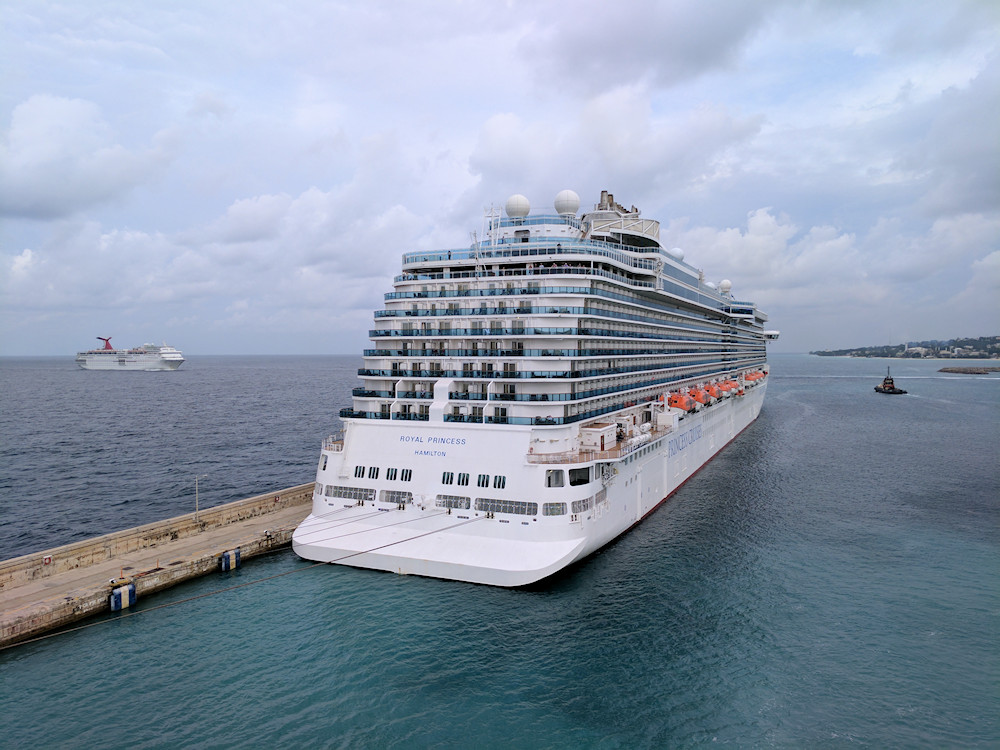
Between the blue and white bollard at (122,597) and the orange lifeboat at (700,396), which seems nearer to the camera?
the blue and white bollard at (122,597)

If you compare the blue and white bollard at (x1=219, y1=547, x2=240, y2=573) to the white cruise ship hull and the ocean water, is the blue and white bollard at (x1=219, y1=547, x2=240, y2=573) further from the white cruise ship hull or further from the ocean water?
the white cruise ship hull

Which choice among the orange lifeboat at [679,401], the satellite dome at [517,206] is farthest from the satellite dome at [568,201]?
the orange lifeboat at [679,401]

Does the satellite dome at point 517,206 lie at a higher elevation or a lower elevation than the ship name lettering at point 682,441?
Answer: higher

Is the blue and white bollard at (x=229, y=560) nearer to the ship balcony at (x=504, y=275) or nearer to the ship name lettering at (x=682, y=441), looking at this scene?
the ship balcony at (x=504, y=275)

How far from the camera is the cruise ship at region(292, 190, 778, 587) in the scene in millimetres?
28422

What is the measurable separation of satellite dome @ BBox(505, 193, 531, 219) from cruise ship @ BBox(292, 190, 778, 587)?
4.2 inches

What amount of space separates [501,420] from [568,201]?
19686mm

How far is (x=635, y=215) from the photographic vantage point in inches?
2077

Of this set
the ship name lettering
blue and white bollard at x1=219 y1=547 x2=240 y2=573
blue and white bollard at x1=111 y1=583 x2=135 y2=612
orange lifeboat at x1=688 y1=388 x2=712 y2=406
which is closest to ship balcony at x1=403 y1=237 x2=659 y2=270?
the ship name lettering

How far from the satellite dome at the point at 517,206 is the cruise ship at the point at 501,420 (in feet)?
0.35

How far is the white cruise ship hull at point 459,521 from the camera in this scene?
90.3 ft

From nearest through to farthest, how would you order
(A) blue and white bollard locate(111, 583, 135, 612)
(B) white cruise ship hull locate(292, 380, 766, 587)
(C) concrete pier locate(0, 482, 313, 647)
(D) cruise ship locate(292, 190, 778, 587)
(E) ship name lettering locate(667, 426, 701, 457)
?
1. (C) concrete pier locate(0, 482, 313, 647)
2. (A) blue and white bollard locate(111, 583, 135, 612)
3. (B) white cruise ship hull locate(292, 380, 766, 587)
4. (D) cruise ship locate(292, 190, 778, 587)
5. (E) ship name lettering locate(667, 426, 701, 457)

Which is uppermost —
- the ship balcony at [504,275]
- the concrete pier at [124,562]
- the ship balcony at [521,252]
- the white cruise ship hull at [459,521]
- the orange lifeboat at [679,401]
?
the ship balcony at [521,252]

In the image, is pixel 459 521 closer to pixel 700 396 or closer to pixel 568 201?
pixel 568 201
